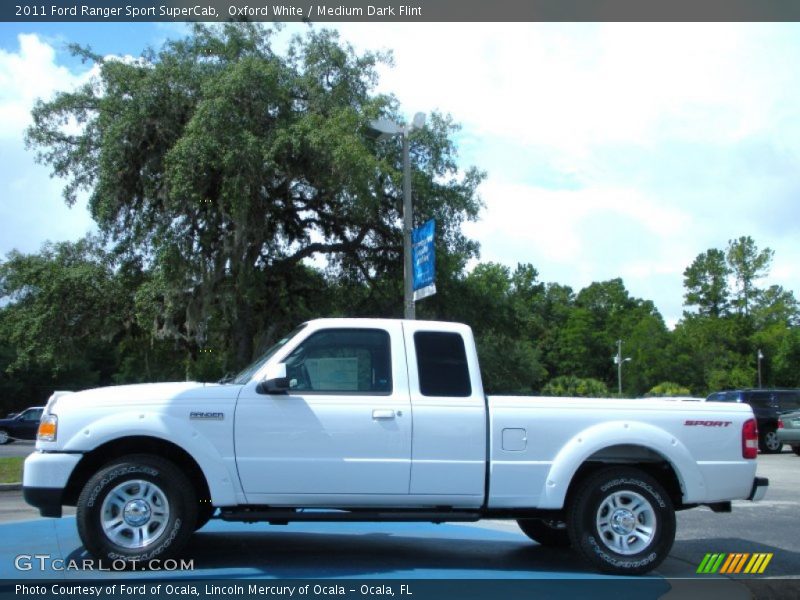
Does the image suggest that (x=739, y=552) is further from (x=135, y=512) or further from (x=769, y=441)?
(x=769, y=441)

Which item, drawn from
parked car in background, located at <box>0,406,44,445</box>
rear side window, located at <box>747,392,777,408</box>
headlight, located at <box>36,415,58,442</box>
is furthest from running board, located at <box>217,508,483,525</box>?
parked car in background, located at <box>0,406,44,445</box>

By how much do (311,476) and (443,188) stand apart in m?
18.6

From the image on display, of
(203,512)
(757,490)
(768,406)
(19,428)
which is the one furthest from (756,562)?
(19,428)

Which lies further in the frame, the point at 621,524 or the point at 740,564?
the point at 740,564

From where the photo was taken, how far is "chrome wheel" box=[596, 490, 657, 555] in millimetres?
7047

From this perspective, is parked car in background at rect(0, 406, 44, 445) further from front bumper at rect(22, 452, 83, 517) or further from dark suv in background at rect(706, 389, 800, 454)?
front bumper at rect(22, 452, 83, 517)

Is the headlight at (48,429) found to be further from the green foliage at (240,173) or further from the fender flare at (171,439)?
the green foliage at (240,173)

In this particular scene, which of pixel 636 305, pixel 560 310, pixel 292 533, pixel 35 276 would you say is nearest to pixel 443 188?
pixel 35 276

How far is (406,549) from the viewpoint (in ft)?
26.2

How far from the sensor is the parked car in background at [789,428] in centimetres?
2091

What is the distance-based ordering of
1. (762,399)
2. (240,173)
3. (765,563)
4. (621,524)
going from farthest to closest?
(762,399), (240,173), (765,563), (621,524)

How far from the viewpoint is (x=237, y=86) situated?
21.2 meters

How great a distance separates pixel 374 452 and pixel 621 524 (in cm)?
217

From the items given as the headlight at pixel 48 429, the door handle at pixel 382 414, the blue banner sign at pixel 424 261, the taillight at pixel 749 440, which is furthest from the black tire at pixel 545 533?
the blue banner sign at pixel 424 261
